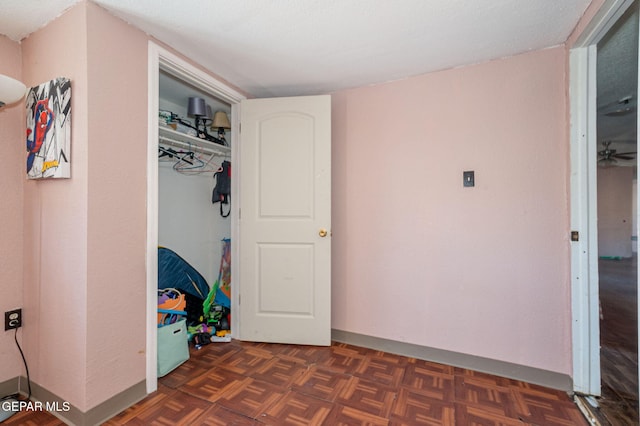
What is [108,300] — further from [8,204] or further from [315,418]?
[315,418]

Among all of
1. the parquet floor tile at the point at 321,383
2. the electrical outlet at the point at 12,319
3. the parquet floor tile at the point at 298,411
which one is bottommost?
the parquet floor tile at the point at 321,383

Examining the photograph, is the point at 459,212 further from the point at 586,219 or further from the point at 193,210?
the point at 193,210

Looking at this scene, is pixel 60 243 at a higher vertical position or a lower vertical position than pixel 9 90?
lower

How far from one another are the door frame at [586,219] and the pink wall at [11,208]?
3.29m

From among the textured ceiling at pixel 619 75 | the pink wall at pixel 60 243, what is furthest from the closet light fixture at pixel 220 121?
the textured ceiling at pixel 619 75

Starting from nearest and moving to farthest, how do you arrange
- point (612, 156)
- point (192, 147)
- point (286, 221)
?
point (286, 221) < point (192, 147) < point (612, 156)

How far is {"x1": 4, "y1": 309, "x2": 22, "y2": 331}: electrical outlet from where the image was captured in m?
1.61

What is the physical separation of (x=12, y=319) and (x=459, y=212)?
115 inches

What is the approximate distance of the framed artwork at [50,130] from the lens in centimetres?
141

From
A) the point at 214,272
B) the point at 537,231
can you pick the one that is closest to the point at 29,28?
the point at 214,272

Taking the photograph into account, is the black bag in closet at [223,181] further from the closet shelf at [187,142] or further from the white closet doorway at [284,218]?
the white closet doorway at [284,218]

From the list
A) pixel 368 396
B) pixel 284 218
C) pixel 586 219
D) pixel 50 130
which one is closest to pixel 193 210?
pixel 284 218

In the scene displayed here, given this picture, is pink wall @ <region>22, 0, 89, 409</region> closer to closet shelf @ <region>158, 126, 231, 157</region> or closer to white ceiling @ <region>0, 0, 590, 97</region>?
white ceiling @ <region>0, 0, 590, 97</region>

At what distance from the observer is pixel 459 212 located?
1995 millimetres
